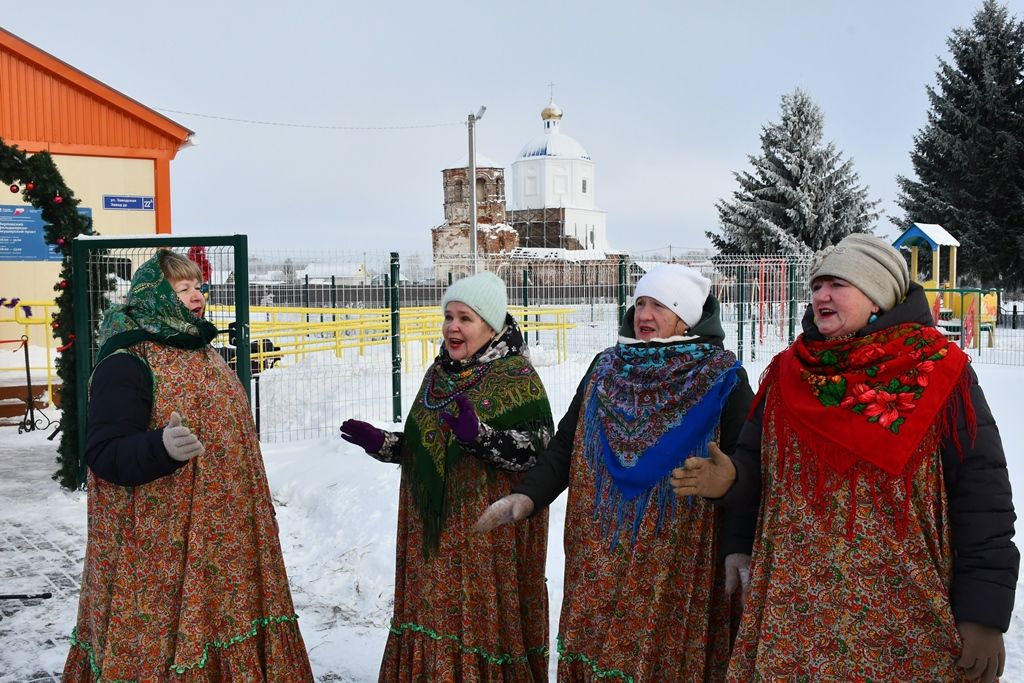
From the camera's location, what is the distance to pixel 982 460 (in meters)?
2.02

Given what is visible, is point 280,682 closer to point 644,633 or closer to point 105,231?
point 644,633

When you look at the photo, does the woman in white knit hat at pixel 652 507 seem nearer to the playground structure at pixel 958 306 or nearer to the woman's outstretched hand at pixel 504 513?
the woman's outstretched hand at pixel 504 513

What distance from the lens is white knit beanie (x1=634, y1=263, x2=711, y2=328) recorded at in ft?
8.63

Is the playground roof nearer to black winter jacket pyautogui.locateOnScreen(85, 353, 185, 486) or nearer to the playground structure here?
the playground structure

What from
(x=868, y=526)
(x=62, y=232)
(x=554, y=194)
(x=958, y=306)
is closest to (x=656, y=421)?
(x=868, y=526)

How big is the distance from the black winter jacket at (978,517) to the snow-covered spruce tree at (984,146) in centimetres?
2749

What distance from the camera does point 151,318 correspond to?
2695mm

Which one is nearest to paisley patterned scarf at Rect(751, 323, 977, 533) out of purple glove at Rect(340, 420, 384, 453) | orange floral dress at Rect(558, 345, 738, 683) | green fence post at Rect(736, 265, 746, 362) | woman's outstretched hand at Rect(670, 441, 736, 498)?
woman's outstretched hand at Rect(670, 441, 736, 498)

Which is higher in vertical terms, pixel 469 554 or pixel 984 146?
pixel 984 146

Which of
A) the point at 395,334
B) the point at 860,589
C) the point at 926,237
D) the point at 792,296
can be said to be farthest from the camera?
the point at 926,237

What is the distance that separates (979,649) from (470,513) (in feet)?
5.28

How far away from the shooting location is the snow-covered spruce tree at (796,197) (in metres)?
27.4

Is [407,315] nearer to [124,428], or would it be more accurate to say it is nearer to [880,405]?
[124,428]

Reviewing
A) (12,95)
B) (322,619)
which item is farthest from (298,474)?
(12,95)
